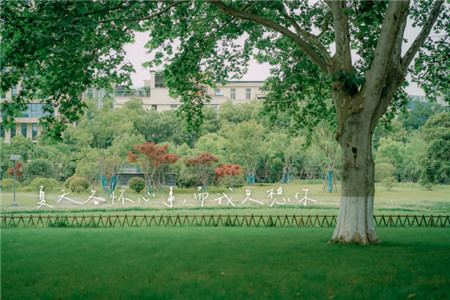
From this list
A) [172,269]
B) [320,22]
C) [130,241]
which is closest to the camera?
[172,269]

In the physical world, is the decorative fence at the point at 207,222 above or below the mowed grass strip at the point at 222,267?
below

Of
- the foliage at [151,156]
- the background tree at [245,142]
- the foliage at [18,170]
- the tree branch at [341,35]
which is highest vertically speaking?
the tree branch at [341,35]

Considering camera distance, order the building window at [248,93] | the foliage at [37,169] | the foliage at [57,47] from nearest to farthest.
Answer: the foliage at [57,47] → the foliage at [37,169] → the building window at [248,93]

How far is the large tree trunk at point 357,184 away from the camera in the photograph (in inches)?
372

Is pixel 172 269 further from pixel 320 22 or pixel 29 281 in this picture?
pixel 320 22

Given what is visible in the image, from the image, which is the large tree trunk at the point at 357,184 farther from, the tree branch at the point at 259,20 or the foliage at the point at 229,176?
the foliage at the point at 229,176

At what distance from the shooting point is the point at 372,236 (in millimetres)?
9570

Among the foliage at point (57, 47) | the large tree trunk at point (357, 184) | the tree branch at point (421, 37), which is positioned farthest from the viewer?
the tree branch at point (421, 37)

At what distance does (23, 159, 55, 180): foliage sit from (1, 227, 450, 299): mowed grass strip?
936 inches

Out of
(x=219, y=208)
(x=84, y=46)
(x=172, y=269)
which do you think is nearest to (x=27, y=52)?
(x=84, y=46)

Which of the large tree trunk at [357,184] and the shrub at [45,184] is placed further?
the shrub at [45,184]

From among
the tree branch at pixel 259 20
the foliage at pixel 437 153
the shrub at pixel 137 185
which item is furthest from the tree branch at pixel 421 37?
the shrub at pixel 137 185

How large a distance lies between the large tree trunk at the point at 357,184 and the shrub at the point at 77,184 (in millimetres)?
23034

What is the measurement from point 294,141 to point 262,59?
24.4 m
